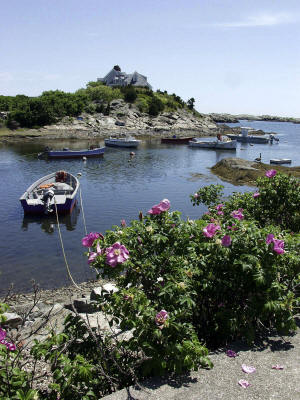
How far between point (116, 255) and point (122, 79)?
441 ft

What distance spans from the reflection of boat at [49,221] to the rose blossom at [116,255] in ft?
52.8

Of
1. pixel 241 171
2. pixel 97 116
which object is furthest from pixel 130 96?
pixel 241 171

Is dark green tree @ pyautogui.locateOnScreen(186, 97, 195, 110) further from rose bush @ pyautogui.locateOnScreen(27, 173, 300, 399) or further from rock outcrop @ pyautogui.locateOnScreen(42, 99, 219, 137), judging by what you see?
rose bush @ pyautogui.locateOnScreen(27, 173, 300, 399)

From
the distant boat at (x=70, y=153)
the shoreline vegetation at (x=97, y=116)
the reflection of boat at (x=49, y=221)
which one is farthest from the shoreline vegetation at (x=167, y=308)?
the shoreline vegetation at (x=97, y=116)

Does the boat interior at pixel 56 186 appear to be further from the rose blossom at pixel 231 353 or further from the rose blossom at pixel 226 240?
the rose blossom at pixel 231 353

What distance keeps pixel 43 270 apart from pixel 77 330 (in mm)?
10385

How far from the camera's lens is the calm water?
1506 centimetres

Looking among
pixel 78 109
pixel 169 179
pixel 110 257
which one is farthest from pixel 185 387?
pixel 78 109

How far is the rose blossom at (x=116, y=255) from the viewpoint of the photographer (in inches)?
170

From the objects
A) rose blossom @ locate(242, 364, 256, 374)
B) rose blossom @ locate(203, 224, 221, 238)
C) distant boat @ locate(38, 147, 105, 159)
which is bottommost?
distant boat @ locate(38, 147, 105, 159)

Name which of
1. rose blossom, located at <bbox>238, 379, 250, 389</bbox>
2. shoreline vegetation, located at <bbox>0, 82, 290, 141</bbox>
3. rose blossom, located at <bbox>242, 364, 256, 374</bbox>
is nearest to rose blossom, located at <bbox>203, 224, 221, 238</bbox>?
rose blossom, located at <bbox>242, 364, 256, 374</bbox>

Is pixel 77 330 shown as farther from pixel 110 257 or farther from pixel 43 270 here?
pixel 43 270

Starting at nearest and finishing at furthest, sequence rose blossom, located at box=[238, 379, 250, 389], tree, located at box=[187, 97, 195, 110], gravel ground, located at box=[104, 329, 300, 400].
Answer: gravel ground, located at box=[104, 329, 300, 400], rose blossom, located at box=[238, 379, 250, 389], tree, located at box=[187, 97, 195, 110]

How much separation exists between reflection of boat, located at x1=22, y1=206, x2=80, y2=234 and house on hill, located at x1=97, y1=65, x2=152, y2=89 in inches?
4566
